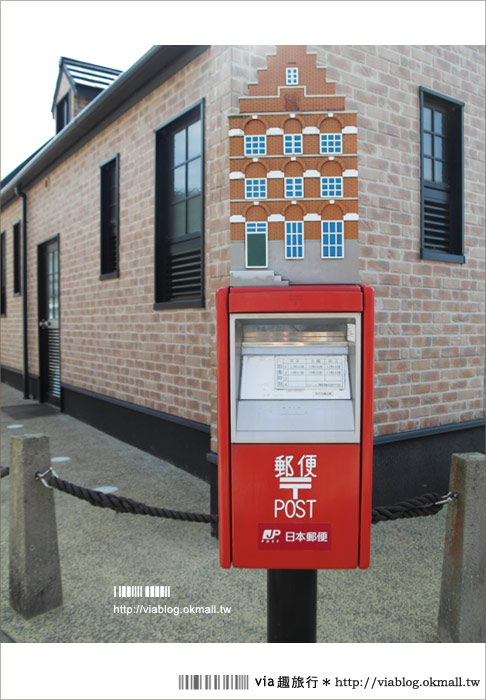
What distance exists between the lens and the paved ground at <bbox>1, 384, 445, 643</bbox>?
2809 mm

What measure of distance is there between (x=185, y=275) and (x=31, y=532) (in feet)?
10.9

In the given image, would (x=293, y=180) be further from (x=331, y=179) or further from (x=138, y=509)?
(x=138, y=509)

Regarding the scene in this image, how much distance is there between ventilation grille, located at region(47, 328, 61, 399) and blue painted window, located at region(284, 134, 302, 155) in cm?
842

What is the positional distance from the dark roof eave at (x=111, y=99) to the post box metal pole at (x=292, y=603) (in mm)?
4284

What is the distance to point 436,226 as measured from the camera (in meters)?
5.01

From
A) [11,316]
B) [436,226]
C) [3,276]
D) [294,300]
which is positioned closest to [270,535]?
[294,300]

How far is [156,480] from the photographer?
527 cm

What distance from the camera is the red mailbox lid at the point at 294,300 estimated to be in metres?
1.92

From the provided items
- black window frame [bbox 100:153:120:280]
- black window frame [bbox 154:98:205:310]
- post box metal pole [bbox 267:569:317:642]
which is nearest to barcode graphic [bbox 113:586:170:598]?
post box metal pole [bbox 267:569:317:642]

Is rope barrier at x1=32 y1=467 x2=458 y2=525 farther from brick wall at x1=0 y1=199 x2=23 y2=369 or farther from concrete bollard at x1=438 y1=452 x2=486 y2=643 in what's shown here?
brick wall at x1=0 y1=199 x2=23 y2=369

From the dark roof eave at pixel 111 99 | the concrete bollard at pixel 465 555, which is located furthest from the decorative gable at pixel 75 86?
the concrete bollard at pixel 465 555

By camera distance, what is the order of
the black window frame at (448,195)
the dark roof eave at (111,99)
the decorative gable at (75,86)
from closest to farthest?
the black window frame at (448,195) < the dark roof eave at (111,99) < the decorative gable at (75,86)

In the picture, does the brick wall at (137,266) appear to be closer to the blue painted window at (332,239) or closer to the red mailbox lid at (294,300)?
the blue painted window at (332,239)

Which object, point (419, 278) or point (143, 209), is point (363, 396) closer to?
point (419, 278)
